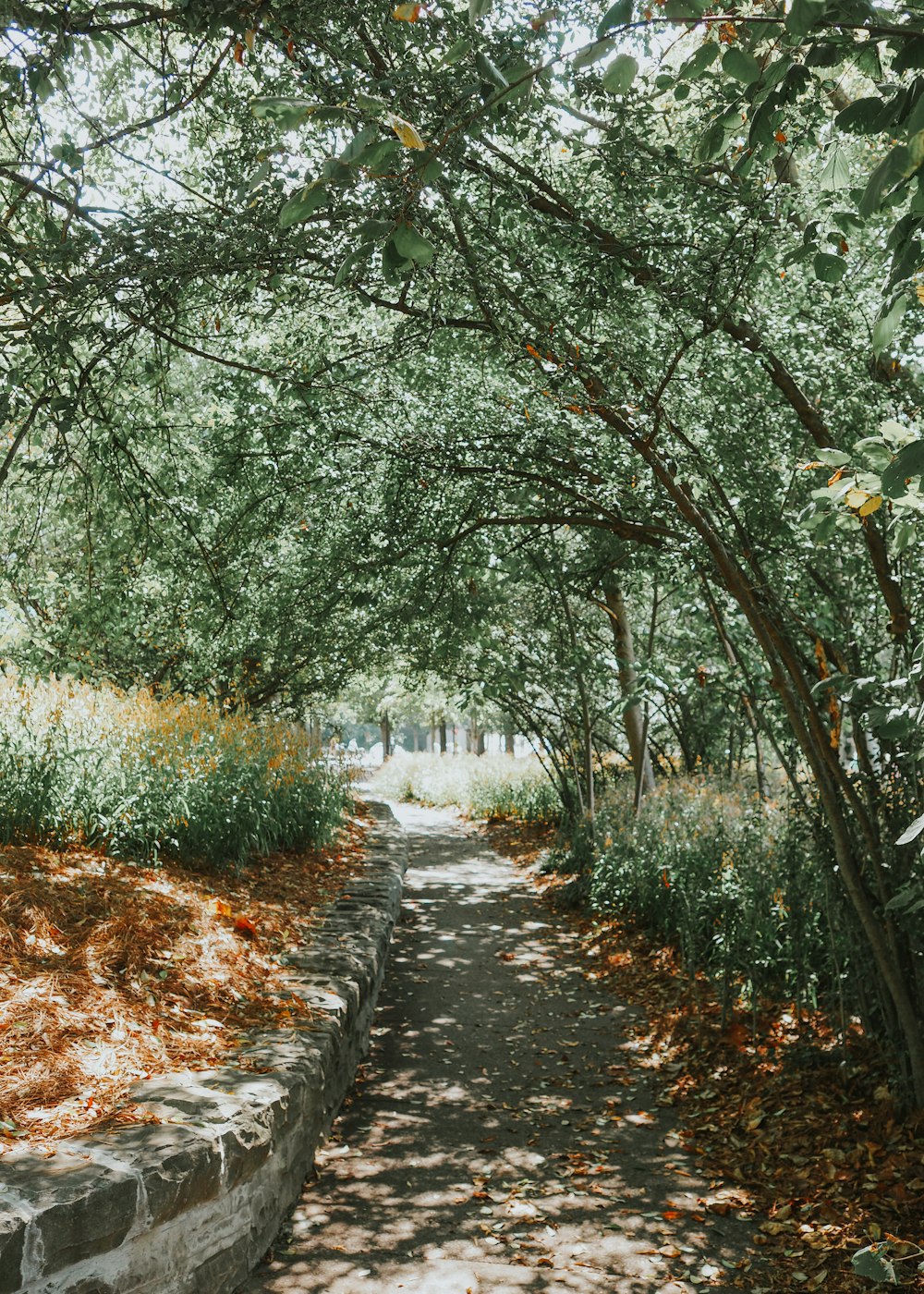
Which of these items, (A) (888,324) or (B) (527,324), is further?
(B) (527,324)

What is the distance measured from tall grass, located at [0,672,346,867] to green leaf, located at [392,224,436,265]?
5.08 m

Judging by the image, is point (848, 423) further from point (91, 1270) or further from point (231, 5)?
point (91, 1270)

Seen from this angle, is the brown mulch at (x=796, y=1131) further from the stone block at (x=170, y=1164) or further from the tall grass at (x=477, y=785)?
the tall grass at (x=477, y=785)

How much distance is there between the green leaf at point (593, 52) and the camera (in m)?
1.77

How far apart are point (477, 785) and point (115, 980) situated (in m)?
16.6

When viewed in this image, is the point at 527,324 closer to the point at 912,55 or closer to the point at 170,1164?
the point at 912,55

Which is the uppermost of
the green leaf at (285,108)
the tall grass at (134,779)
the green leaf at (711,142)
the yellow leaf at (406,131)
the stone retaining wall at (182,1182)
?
the green leaf at (711,142)

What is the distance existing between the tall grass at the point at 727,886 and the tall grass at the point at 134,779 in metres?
3.24

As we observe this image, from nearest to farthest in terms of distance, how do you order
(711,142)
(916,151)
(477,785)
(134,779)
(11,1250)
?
(916,151) → (11,1250) → (711,142) → (134,779) → (477,785)

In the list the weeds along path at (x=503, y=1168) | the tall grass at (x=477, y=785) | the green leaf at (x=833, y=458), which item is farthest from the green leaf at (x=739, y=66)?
the tall grass at (x=477, y=785)

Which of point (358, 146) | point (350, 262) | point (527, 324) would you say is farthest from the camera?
point (527, 324)

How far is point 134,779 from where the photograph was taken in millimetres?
6621

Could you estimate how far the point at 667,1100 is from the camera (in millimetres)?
5254

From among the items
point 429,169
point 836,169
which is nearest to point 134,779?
point 429,169
